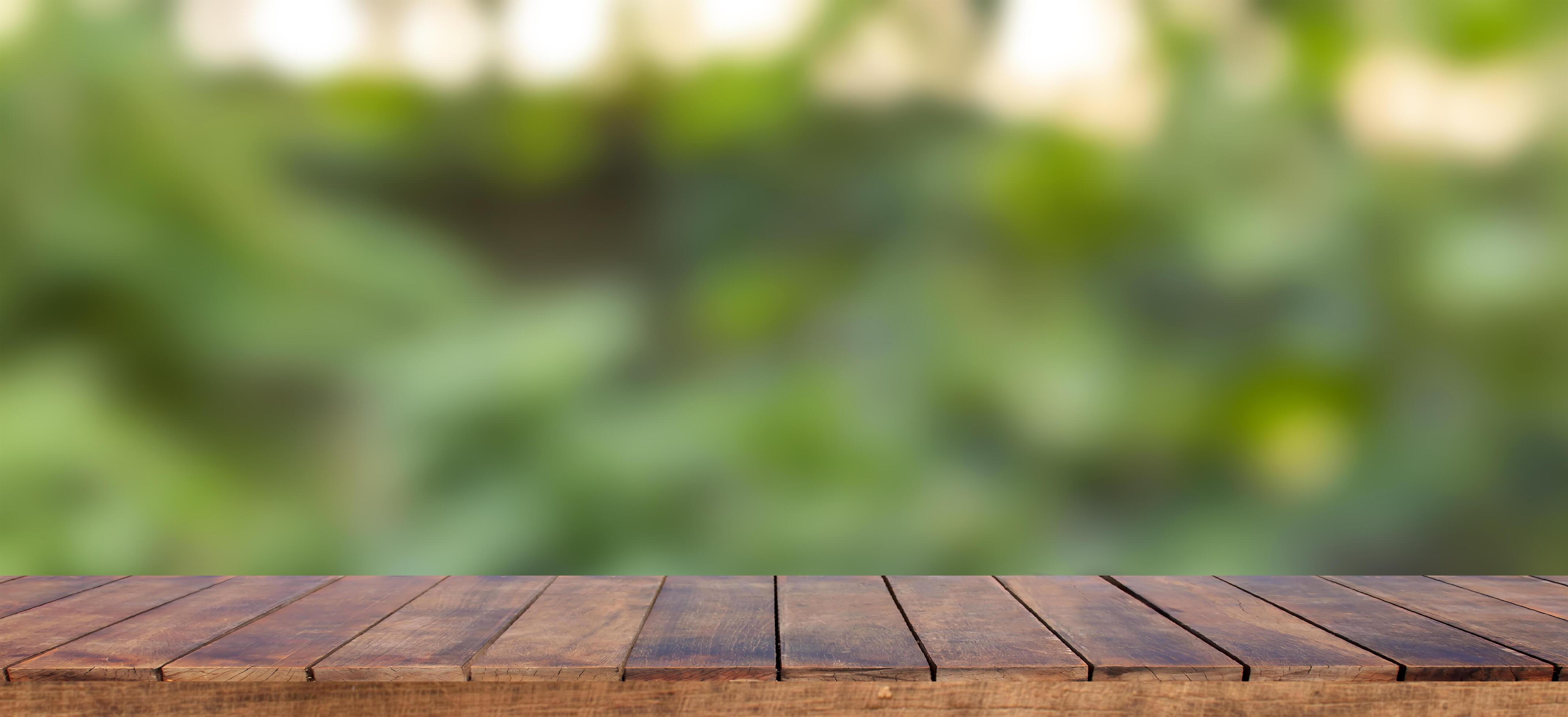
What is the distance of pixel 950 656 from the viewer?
3.19ft

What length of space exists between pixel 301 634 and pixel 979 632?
683 mm

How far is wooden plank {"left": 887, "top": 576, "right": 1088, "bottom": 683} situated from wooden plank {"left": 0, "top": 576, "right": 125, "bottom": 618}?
38.6 inches

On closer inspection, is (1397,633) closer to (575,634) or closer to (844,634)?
(844,634)

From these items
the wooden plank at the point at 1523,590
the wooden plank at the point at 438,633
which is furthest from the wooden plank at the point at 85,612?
the wooden plank at the point at 1523,590

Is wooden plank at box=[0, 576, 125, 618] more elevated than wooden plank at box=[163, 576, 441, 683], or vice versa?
wooden plank at box=[0, 576, 125, 618]

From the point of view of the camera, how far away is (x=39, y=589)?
127cm

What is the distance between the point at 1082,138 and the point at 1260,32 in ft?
0.92

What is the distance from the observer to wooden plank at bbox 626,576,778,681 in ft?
3.08

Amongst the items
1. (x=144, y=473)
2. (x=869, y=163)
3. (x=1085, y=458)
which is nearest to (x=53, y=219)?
(x=144, y=473)

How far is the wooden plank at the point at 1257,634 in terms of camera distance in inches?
37.1

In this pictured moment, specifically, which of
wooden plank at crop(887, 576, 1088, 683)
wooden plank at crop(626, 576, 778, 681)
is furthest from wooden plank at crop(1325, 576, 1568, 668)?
wooden plank at crop(626, 576, 778, 681)

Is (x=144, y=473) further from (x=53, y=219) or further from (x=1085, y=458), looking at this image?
(x=1085, y=458)

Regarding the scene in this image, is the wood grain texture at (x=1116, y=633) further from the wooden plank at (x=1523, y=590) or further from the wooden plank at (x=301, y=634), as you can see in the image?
the wooden plank at (x=301, y=634)

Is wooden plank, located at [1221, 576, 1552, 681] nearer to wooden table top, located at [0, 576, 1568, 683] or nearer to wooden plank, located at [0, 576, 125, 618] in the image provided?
wooden table top, located at [0, 576, 1568, 683]
